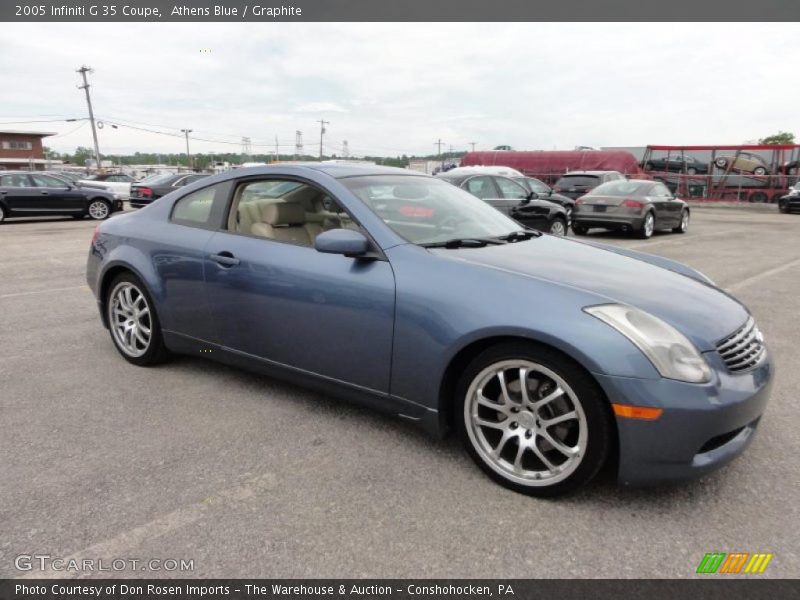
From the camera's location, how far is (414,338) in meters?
2.73

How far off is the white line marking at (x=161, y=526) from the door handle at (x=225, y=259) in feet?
4.31

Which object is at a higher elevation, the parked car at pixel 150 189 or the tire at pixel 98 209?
the parked car at pixel 150 189

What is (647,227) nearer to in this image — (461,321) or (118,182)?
(461,321)

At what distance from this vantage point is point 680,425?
225 centimetres

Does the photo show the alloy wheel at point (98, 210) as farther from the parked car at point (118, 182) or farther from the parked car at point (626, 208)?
the parked car at point (626, 208)

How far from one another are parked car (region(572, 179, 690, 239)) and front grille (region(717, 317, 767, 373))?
10564 millimetres

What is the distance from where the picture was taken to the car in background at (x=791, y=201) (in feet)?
74.7

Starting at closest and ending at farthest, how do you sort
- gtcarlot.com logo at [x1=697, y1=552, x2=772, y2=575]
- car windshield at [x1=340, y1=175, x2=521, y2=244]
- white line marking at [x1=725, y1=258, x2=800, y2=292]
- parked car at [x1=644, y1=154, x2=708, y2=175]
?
gtcarlot.com logo at [x1=697, y1=552, x2=772, y2=575] → car windshield at [x1=340, y1=175, x2=521, y2=244] → white line marking at [x1=725, y1=258, x2=800, y2=292] → parked car at [x1=644, y1=154, x2=708, y2=175]

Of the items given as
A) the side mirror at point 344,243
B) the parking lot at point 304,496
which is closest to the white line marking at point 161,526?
the parking lot at point 304,496

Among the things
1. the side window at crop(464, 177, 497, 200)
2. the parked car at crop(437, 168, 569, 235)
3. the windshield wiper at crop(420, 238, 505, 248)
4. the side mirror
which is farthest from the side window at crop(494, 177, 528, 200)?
the side mirror

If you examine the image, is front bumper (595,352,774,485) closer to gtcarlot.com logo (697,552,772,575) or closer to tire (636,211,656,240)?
gtcarlot.com logo (697,552,772,575)

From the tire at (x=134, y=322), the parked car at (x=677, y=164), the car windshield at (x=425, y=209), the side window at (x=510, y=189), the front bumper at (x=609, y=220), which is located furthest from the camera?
the parked car at (x=677, y=164)

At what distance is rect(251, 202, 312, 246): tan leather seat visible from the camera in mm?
3447

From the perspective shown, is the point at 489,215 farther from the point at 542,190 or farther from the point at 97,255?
the point at 542,190
